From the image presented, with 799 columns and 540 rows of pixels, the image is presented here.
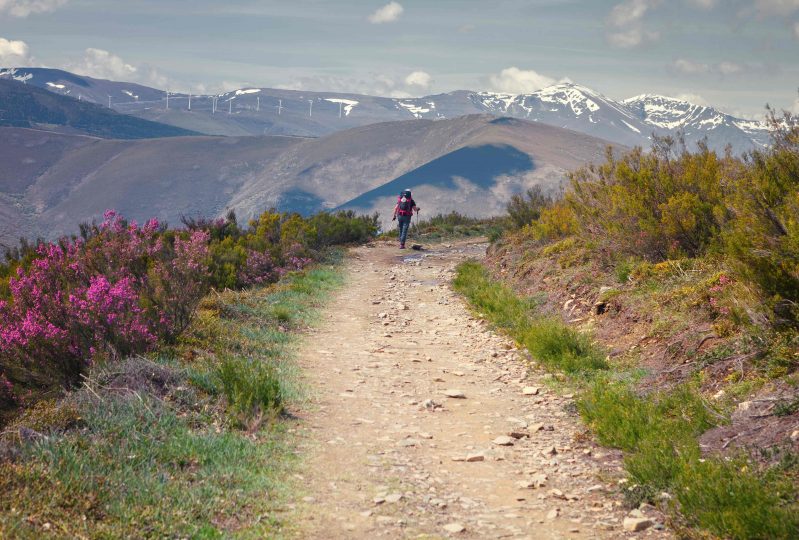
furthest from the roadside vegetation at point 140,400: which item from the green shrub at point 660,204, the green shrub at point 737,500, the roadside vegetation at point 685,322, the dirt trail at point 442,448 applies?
the green shrub at point 660,204

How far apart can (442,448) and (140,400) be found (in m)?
2.77

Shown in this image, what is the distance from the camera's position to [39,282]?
28.9ft

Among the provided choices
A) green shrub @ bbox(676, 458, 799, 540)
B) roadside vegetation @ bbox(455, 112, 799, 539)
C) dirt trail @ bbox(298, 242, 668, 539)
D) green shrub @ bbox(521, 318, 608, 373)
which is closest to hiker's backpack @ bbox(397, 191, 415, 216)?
roadside vegetation @ bbox(455, 112, 799, 539)

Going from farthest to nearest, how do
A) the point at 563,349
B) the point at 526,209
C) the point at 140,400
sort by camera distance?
the point at 526,209 → the point at 563,349 → the point at 140,400

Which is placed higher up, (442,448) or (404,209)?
(404,209)

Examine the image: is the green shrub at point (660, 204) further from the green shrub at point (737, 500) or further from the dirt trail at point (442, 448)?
the green shrub at point (737, 500)

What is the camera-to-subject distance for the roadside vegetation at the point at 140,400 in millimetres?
4496

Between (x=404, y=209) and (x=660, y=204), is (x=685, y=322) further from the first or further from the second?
(x=404, y=209)

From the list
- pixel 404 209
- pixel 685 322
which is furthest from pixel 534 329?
pixel 404 209

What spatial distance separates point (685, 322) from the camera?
8.56m

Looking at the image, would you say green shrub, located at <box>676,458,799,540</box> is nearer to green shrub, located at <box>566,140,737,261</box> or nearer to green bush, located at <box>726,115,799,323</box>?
green bush, located at <box>726,115,799,323</box>

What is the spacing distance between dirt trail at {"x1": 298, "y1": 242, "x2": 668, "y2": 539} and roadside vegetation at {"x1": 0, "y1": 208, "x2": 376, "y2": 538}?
1.47 ft

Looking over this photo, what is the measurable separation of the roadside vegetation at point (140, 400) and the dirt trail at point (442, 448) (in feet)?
1.47

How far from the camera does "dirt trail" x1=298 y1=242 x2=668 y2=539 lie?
16.6 ft
